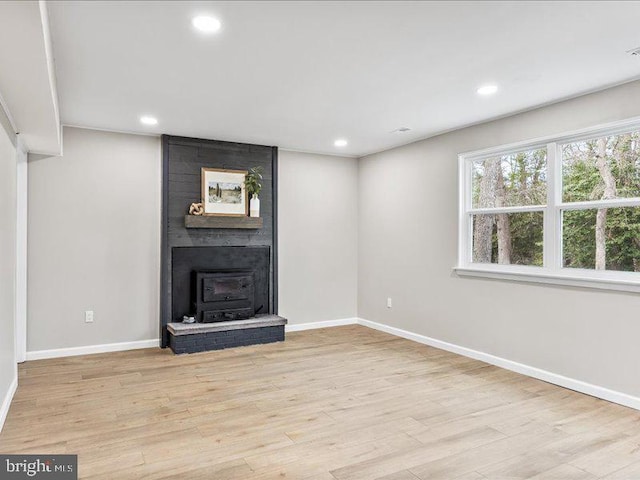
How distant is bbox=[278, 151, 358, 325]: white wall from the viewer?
231 inches

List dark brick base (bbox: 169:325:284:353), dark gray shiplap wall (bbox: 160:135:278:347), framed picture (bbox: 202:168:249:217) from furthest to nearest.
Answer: framed picture (bbox: 202:168:249:217) < dark gray shiplap wall (bbox: 160:135:278:347) < dark brick base (bbox: 169:325:284:353)

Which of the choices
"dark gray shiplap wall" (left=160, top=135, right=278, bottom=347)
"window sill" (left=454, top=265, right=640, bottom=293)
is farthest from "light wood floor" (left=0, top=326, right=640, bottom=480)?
"dark gray shiplap wall" (left=160, top=135, right=278, bottom=347)

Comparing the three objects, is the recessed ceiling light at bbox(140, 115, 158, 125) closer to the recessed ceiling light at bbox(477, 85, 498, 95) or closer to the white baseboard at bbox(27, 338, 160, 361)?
the white baseboard at bbox(27, 338, 160, 361)

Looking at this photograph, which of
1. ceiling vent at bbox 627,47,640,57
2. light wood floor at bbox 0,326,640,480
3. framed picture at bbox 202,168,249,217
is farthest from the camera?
framed picture at bbox 202,168,249,217

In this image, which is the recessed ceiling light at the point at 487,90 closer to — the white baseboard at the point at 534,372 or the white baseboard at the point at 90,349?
the white baseboard at the point at 534,372

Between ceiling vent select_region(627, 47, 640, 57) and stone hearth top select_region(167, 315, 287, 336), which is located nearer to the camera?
ceiling vent select_region(627, 47, 640, 57)

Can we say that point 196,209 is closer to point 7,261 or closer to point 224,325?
point 224,325

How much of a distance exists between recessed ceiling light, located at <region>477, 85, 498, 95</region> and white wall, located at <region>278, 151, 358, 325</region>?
2.86 m

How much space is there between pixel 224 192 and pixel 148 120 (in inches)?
48.5

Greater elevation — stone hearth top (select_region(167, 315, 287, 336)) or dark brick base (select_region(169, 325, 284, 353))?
stone hearth top (select_region(167, 315, 287, 336))

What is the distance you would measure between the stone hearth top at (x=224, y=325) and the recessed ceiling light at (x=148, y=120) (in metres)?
2.14

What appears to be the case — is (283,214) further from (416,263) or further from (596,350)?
(596,350)

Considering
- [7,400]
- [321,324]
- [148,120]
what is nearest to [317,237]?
[321,324]

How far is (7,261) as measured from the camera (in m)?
3.25
